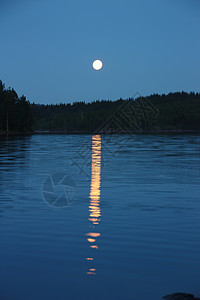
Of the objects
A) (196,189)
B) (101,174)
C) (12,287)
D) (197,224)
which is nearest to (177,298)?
(12,287)

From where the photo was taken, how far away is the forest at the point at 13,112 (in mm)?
146625

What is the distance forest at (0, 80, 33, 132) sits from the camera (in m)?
147

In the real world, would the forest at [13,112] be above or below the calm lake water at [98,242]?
above

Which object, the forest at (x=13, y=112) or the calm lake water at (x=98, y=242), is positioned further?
the forest at (x=13, y=112)

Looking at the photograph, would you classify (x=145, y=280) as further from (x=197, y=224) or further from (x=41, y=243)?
(x=197, y=224)

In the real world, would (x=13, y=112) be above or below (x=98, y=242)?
above

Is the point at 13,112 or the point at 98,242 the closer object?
the point at 98,242

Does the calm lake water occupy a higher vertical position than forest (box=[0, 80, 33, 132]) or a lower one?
lower

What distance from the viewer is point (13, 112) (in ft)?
490

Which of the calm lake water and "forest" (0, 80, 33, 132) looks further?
"forest" (0, 80, 33, 132)

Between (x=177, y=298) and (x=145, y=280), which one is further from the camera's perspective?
(x=145, y=280)

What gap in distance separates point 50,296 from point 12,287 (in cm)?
89

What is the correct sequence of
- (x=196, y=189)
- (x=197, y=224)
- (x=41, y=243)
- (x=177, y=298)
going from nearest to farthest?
1. (x=177, y=298)
2. (x=41, y=243)
3. (x=197, y=224)
4. (x=196, y=189)

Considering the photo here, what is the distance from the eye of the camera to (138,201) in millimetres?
18062
